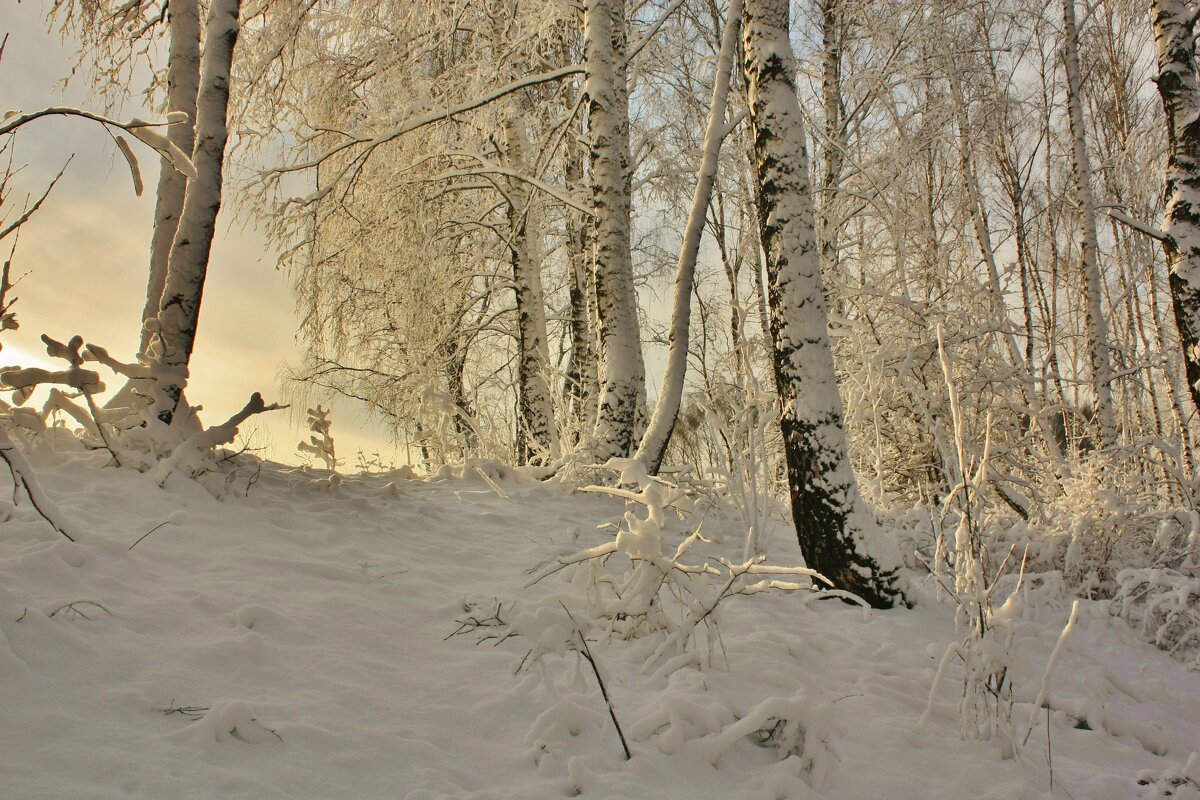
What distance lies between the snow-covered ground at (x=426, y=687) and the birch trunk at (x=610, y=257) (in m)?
2.15

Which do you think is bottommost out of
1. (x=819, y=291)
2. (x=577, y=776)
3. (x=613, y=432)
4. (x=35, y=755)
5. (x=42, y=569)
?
(x=577, y=776)

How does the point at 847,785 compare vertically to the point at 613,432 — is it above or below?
below

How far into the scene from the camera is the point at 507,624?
2572 mm

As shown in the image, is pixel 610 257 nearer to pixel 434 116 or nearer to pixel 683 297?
pixel 683 297

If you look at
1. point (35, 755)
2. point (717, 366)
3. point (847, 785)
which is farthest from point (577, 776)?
point (717, 366)

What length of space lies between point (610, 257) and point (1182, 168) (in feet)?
13.4

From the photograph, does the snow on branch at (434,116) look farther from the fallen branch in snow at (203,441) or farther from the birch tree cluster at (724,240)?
the fallen branch in snow at (203,441)

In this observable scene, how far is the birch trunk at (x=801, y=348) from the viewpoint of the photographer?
355 cm

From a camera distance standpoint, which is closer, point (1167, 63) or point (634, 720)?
point (634, 720)

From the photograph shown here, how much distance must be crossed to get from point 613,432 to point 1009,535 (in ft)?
9.45

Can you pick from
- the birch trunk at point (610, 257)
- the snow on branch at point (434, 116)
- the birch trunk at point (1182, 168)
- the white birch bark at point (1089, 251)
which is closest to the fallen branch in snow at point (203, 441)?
the birch trunk at point (610, 257)

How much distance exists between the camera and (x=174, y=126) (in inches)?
172

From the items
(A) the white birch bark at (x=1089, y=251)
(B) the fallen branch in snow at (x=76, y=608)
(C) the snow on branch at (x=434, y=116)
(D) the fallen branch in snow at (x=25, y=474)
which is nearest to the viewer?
(D) the fallen branch in snow at (x=25, y=474)

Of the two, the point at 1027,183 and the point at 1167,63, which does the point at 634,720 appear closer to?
the point at 1167,63
